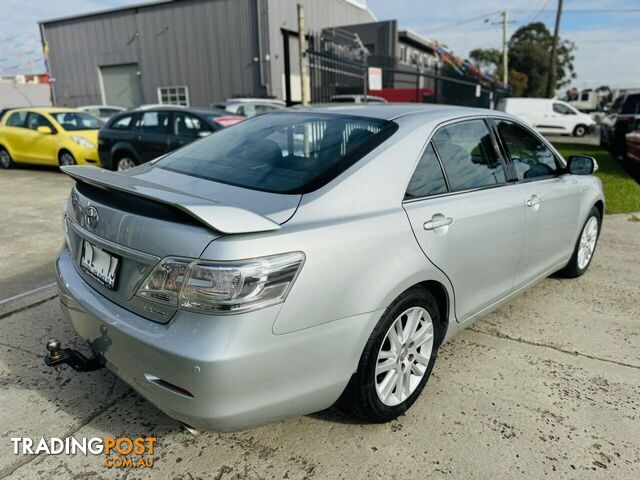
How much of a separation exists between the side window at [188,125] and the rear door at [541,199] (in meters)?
6.43

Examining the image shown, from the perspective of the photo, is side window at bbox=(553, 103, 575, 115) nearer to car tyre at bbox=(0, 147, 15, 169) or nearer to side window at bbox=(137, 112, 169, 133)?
side window at bbox=(137, 112, 169, 133)

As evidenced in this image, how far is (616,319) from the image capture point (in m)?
3.75

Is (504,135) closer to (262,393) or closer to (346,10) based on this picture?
(262,393)

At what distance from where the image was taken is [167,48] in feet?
84.6

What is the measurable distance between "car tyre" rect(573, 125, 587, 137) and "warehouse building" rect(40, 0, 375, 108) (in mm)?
12928

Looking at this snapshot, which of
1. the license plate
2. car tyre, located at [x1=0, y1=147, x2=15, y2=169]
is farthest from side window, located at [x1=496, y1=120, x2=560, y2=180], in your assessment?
car tyre, located at [x1=0, y1=147, x2=15, y2=169]

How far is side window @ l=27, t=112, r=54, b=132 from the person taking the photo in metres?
10.8

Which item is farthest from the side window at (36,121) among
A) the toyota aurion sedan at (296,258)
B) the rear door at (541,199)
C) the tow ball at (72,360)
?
the rear door at (541,199)

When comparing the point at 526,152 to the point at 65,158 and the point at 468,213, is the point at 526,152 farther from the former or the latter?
the point at 65,158

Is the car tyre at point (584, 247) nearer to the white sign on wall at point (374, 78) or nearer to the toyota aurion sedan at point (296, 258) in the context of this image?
the toyota aurion sedan at point (296, 258)

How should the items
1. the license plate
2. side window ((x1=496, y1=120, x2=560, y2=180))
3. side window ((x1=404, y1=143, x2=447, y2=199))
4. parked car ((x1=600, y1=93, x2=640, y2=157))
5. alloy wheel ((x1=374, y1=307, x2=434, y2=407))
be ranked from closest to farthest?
the license plate < alloy wheel ((x1=374, y1=307, x2=434, y2=407)) < side window ((x1=404, y1=143, x2=447, y2=199)) < side window ((x1=496, y1=120, x2=560, y2=180)) < parked car ((x1=600, y1=93, x2=640, y2=157))

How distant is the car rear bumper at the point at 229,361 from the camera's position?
5.93 ft

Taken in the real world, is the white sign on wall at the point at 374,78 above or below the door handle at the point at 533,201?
above

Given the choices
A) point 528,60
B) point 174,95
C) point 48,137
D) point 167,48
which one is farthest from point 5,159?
point 528,60
